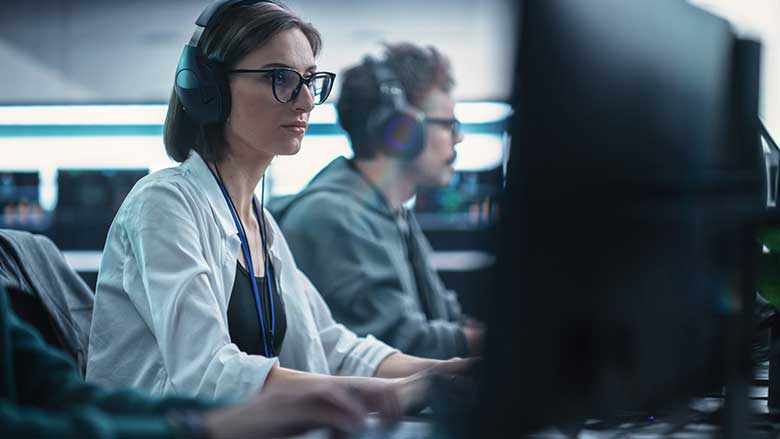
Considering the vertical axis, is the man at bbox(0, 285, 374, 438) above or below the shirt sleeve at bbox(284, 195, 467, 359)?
above

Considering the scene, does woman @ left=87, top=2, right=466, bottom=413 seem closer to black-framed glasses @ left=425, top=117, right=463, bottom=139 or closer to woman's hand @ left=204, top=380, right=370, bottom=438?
woman's hand @ left=204, top=380, right=370, bottom=438

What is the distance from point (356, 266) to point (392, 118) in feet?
1.38

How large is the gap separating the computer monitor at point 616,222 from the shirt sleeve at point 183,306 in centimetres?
49

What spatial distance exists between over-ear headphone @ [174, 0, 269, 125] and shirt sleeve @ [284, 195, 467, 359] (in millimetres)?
792

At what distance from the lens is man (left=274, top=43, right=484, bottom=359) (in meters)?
1.97

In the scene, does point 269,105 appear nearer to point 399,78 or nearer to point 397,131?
point 397,131

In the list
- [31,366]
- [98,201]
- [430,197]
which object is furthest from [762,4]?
[98,201]

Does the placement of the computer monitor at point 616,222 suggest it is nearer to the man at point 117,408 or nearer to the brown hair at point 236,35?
the man at point 117,408

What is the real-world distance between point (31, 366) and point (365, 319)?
1.36 m

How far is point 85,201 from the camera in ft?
12.3

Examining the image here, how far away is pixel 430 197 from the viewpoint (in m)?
3.79

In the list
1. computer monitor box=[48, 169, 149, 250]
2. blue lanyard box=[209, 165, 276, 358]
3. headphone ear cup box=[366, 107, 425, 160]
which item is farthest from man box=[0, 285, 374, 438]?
computer monitor box=[48, 169, 149, 250]

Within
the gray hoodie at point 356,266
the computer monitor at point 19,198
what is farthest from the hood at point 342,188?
the computer monitor at point 19,198

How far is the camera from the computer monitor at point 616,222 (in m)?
0.47
